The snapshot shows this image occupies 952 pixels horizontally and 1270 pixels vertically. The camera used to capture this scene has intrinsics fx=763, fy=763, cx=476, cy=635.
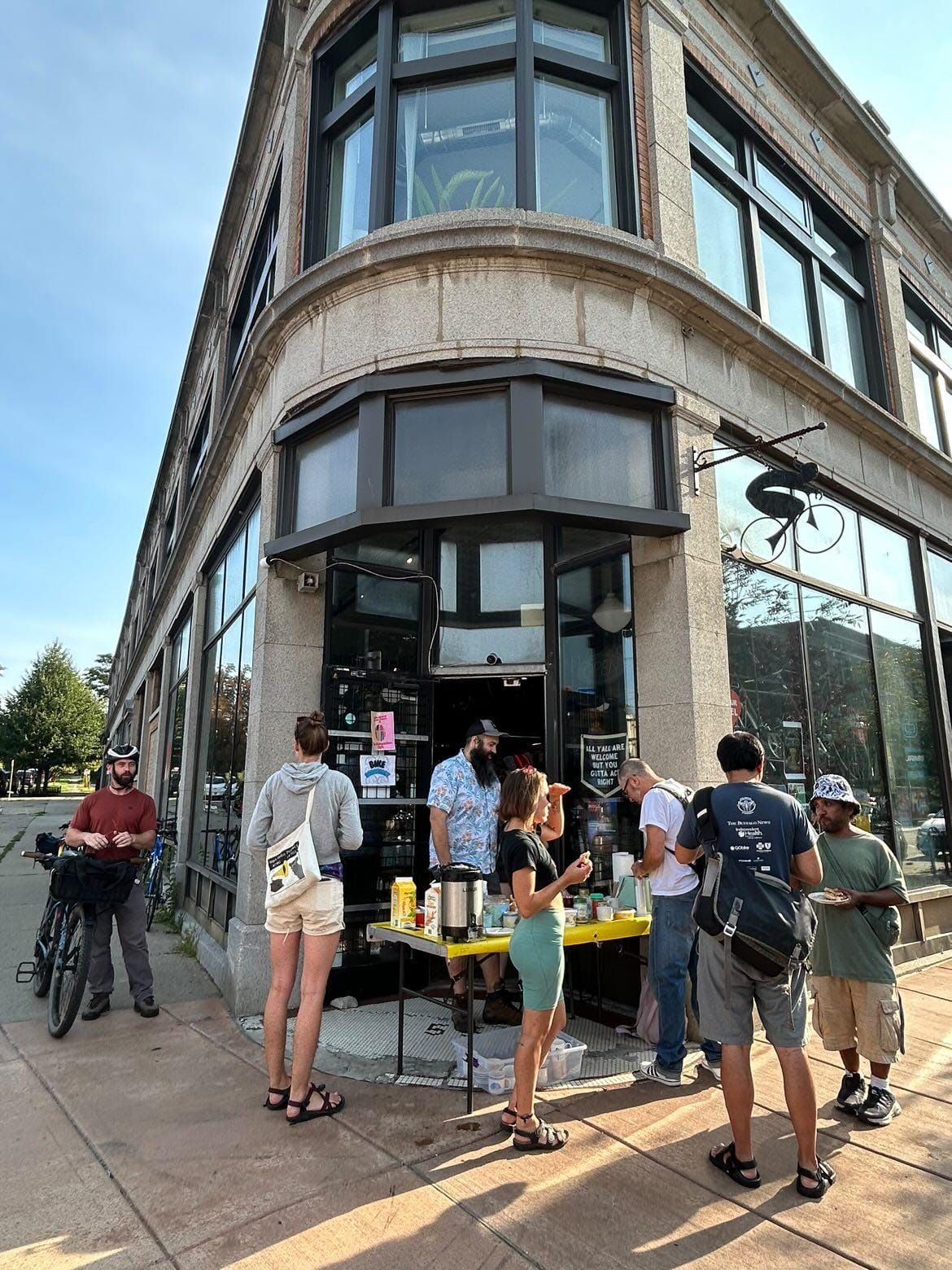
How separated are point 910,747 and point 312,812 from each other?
26.2ft

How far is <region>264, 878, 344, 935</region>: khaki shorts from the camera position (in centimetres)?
418

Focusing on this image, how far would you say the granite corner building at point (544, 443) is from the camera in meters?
6.24

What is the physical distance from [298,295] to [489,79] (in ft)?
9.11

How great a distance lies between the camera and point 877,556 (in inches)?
373

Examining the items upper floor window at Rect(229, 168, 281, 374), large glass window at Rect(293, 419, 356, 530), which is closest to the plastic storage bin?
large glass window at Rect(293, 419, 356, 530)

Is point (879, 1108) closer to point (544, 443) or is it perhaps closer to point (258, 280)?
point (544, 443)

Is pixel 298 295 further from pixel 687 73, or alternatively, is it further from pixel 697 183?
pixel 687 73

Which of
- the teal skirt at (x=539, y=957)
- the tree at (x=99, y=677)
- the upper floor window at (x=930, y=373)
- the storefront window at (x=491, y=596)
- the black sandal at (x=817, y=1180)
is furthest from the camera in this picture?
the tree at (x=99, y=677)

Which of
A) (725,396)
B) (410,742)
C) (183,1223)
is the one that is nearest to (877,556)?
(725,396)

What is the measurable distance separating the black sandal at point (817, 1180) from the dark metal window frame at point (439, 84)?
7.06 m

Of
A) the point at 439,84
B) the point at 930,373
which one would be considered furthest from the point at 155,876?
the point at 930,373

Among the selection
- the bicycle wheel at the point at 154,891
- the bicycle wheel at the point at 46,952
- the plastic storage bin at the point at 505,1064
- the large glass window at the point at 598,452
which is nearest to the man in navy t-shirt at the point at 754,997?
the plastic storage bin at the point at 505,1064

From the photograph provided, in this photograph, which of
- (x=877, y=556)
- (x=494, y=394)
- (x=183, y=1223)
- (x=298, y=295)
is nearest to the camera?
(x=183, y=1223)

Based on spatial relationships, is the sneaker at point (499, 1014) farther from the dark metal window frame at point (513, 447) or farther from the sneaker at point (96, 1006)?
the dark metal window frame at point (513, 447)
